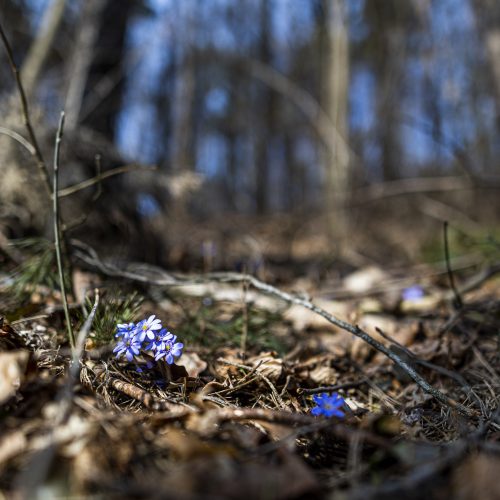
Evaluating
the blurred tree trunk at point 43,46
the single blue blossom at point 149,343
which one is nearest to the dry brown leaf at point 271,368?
the single blue blossom at point 149,343

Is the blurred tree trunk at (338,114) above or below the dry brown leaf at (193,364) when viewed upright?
above

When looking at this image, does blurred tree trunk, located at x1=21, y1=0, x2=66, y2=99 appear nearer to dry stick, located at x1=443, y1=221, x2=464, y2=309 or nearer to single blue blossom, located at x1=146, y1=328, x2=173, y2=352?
single blue blossom, located at x1=146, y1=328, x2=173, y2=352

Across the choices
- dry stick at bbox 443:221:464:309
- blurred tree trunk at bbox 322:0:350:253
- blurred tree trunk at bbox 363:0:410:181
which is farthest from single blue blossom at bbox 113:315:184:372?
blurred tree trunk at bbox 363:0:410:181

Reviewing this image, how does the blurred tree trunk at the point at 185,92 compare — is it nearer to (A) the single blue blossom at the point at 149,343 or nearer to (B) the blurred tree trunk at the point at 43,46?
(B) the blurred tree trunk at the point at 43,46

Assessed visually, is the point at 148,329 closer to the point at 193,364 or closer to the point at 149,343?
the point at 149,343

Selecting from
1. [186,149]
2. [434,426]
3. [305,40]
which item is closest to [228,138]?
[305,40]

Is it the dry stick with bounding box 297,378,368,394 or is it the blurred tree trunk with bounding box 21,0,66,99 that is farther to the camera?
the blurred tree trunk with bounding box 21,0,66,99
